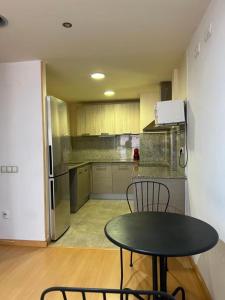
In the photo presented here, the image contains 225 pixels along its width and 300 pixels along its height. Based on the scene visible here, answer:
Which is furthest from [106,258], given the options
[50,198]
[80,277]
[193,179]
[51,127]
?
[51,127]

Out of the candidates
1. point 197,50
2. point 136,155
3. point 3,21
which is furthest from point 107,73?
point 136,155

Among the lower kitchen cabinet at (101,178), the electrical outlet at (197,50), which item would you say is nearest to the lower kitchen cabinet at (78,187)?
the lower kitchen cabinet at (101,178)

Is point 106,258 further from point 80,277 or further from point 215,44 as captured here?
point 215,44

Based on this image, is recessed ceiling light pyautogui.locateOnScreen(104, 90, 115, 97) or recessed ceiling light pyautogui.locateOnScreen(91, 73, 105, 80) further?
recessed ceiling light pyautogui.locateOnScreen(104, 90, 115, 97)

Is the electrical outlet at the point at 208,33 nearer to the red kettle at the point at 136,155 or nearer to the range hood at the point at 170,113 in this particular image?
the range hood at the point at 170,113

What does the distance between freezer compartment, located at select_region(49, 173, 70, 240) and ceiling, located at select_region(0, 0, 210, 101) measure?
1.54m

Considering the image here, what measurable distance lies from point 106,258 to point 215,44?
7.65 ft

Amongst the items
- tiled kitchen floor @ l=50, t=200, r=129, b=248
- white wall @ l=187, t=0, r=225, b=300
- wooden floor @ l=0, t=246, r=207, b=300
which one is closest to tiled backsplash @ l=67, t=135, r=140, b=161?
tiled kitchen floor @ l=50, t=200, r=129, b=248

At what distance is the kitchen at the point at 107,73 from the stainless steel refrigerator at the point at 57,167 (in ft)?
0.32

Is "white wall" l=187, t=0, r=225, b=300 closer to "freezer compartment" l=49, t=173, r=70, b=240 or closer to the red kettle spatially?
"freezer compartment" l=49, t=173, r=70, b=240

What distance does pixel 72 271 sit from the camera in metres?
2.34

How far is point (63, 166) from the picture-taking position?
10.8 ft

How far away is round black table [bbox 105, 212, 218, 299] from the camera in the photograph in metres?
1.24

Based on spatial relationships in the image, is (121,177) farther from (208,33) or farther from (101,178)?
(208,33)
